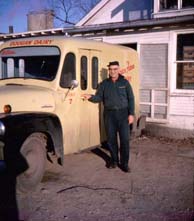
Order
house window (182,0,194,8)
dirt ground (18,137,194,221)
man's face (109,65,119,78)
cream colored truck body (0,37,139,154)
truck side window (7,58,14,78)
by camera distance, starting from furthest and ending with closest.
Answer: house window (182,0,194,8)
truck side window (7,58,14,78)
man's face (109,65,119,78)
cream colored truck body (0,37,139,154)
dirt ground (18,137,194,221)

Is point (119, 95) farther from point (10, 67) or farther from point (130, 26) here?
point (130, 26)

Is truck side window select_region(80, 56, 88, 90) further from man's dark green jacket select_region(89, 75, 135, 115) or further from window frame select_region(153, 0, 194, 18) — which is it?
window frame select_region(153, 0, 194, 18)

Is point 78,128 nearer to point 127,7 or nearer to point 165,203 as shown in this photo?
point 165,203

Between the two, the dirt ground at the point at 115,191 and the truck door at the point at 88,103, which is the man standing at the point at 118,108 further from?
the dirt ground at the point at 115,191

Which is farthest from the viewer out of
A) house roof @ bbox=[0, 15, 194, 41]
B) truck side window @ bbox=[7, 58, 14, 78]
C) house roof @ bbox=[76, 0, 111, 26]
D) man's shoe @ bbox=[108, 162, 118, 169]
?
house roof @ bbox=[76, 0, 111, 26]

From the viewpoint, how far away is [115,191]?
20.5ft

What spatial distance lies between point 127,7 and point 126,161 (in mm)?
9875

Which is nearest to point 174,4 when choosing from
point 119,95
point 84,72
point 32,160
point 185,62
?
point 185,62

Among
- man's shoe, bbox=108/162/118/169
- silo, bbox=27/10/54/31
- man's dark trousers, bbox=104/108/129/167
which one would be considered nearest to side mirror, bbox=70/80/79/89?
man's dark trousers, bbox=104/108/129/167

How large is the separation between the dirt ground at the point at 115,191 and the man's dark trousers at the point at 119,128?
383mm

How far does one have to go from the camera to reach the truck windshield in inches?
280

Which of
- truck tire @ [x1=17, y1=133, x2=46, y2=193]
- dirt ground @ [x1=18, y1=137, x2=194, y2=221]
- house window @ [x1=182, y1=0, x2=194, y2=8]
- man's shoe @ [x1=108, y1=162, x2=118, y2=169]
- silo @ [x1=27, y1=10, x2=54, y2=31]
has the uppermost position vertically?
silo @ [x1=27, y1=10, x2=54, y2=31]

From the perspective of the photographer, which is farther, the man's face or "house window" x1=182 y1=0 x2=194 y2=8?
"house window" x1=182 y1=0 x2=194 y2=8

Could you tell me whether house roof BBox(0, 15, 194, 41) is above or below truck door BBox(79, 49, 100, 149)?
above
